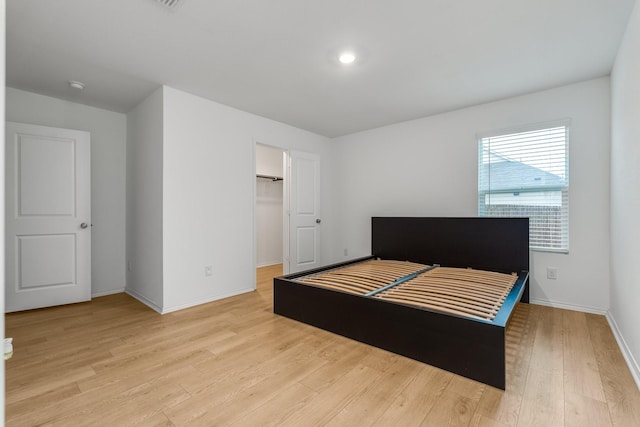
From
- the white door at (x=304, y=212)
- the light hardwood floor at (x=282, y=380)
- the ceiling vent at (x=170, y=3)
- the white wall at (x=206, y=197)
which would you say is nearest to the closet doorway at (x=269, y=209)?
the white door at (x=304, y=212)

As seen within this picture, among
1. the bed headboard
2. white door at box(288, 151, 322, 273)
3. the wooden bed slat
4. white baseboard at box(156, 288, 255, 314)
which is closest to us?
the wooden bed slat

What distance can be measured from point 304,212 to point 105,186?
2586 mm

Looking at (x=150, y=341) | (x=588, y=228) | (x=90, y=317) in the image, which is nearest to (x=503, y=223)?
(x=588, y=228)

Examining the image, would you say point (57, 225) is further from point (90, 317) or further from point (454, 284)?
point (454, 284)

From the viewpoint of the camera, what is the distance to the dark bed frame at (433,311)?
180 centimetres

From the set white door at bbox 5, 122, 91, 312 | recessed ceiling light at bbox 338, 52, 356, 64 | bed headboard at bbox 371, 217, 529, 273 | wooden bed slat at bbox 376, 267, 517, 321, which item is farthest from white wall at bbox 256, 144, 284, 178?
wooden bed slat at bbox 376, 267, 517, 321

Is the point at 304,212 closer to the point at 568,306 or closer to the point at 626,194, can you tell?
the point at 568,306

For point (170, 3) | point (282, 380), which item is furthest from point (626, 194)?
point (170, 3)

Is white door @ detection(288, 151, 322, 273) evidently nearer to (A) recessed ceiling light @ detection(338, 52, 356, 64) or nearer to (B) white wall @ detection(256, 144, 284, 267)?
(B) white wall @ detection(256, 144, 284, 267)

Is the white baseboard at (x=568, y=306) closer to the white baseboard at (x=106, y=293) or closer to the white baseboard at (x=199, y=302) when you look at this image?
the white baseboard at (x=199, y=302)

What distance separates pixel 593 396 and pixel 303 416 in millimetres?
1556

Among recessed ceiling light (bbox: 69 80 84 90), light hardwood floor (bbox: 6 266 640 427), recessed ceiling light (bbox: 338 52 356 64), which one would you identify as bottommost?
light hardwood floor (bbox: 6 266 640 427)

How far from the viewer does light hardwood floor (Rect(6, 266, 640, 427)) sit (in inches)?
58.6

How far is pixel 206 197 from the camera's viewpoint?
11.1ft
